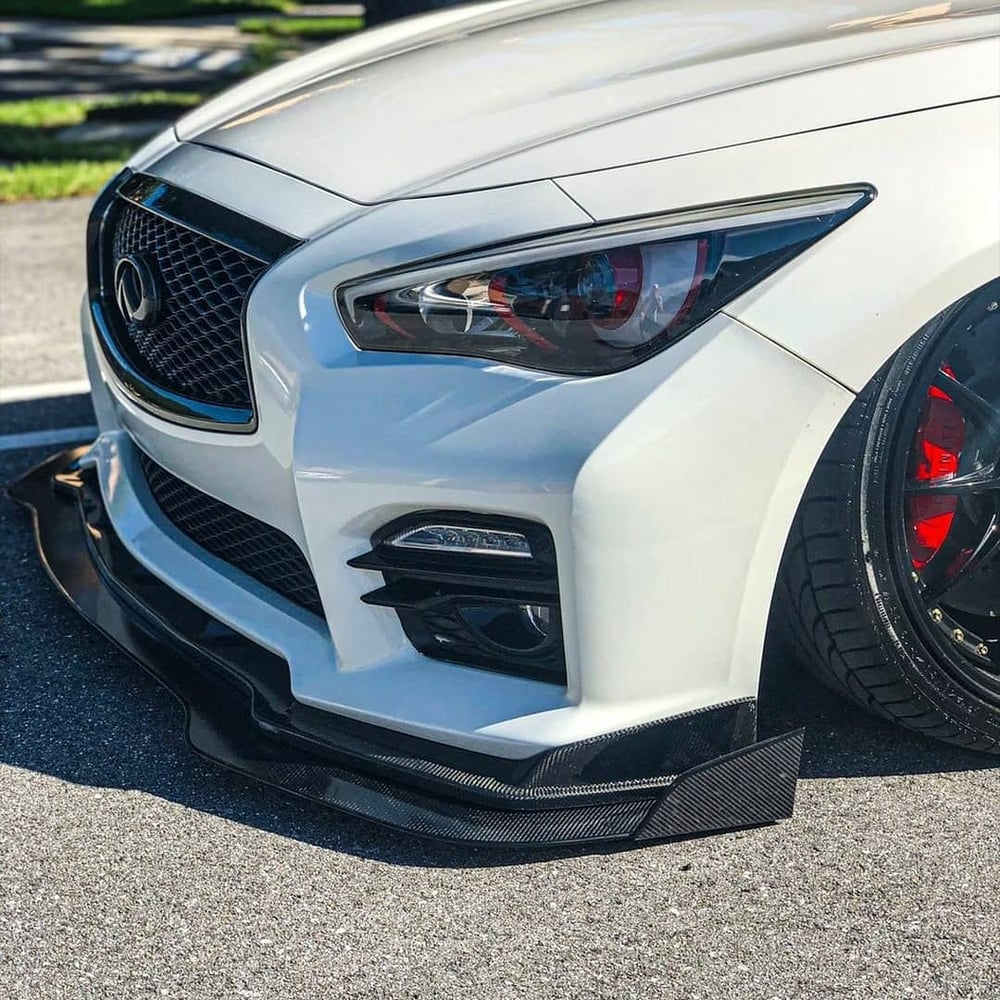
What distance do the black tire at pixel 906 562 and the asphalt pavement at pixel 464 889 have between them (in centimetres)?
16

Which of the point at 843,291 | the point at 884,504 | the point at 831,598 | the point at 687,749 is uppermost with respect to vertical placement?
the point at 843,291

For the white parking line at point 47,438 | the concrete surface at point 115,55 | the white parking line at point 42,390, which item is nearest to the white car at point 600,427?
the white parking line at point 47,438

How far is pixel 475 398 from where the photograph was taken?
207 cm

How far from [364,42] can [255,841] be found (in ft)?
6.17

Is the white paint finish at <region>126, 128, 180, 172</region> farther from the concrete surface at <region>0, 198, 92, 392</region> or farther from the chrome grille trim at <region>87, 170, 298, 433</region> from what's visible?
the concrete surface at <region>0, 198, 92, 392</region>

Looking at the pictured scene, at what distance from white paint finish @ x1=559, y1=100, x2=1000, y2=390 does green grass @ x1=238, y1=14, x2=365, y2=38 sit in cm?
1173

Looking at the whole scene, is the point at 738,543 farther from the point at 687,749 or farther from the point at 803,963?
the point at 803,963

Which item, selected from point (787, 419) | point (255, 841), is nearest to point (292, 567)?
point (255, 841)

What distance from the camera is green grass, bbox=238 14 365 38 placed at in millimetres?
13742

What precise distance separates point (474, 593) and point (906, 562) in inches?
27.1

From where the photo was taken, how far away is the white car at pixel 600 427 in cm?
207

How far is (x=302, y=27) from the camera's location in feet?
46.1

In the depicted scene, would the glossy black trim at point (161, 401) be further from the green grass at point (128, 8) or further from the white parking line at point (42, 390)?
the green grass at point (128, 8)

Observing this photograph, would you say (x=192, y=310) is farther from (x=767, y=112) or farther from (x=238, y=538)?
(x=767, y=112)
